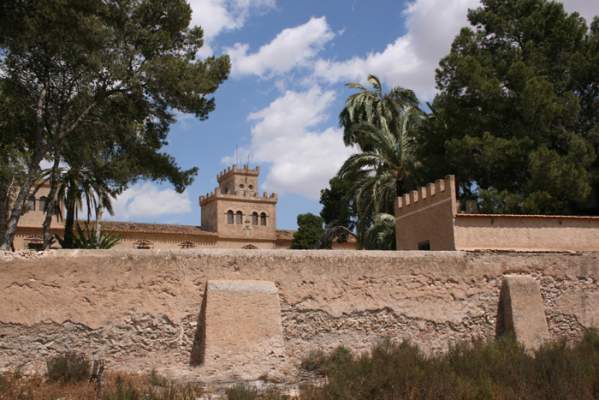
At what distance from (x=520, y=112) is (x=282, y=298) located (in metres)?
13.6

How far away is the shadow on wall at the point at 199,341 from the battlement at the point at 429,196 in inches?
290

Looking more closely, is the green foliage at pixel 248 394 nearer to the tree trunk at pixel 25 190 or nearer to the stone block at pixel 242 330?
the stone block at pixel 242 330

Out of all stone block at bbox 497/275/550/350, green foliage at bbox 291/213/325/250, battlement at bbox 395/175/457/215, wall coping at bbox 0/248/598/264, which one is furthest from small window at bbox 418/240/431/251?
green foliage at bbox 291/213/325/250

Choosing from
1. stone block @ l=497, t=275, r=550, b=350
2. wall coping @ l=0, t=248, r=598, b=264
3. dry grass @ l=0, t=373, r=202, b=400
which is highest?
wall coping @ l=0, t=248, r=598, b=264

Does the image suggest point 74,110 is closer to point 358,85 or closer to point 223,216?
point 358,85

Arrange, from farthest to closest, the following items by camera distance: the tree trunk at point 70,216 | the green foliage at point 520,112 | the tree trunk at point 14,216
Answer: the tree trunk at point 70,216 → the green foliage at point 520,112 → the tree trunk at point 14,216

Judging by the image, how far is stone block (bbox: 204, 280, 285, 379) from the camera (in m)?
9.71

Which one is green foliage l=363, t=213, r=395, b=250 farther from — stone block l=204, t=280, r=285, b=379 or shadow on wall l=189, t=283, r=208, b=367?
shadow on wall l=189, t=283, r=208, b=367

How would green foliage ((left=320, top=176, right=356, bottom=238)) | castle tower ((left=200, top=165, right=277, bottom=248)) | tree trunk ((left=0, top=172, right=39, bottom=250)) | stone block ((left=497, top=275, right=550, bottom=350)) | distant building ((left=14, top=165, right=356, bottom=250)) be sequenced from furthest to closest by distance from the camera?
castle tower ((left=200, top=165, right=277, bottom=248)), distant building ((left=14, top=165, right=356, bottom=250)), green foliage ((left=320, top=176, right=356, bottom=238)), tree trunk ((left=0, top=172, right=39, bottom=250)), stone block ((left=497, top=275, right=550, bottom=350))

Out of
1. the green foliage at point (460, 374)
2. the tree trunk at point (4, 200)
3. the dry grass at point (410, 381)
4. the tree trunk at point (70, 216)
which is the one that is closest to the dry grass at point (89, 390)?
the dry grass at point (410, 381)

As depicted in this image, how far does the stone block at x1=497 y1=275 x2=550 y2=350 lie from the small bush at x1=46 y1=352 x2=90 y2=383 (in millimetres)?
7539

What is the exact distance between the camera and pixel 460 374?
30.1 ft

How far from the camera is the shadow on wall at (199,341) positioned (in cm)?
987

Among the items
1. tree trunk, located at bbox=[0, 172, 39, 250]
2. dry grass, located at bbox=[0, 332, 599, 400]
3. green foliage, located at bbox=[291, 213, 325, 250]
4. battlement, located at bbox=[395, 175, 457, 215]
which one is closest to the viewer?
dry grass, located at bbox=[0, 332, 599, 400]
